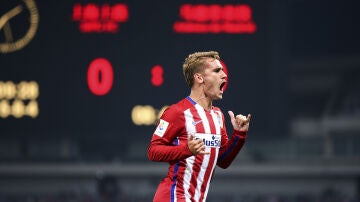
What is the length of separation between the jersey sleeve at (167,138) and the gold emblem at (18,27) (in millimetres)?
7909

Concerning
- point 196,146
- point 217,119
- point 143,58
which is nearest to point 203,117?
point 217,119

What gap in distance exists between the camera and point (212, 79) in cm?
535

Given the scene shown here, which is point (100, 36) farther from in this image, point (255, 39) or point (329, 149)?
point (329, 149)

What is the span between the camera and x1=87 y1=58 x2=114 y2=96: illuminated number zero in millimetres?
12617

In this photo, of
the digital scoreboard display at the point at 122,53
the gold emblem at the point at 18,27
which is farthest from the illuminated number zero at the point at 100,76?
the gold emblem at the point at 18,27

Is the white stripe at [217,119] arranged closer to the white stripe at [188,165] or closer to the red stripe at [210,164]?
the red stripe at [210,164]

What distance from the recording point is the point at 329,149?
17469mm

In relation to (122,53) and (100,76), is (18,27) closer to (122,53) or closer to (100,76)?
(100,76)

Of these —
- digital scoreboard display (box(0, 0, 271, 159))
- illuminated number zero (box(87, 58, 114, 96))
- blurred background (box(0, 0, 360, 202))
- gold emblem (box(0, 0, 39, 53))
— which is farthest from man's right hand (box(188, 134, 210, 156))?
gold emblem (box(0, 0, 39, 53))

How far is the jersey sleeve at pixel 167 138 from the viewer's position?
16.7 feet

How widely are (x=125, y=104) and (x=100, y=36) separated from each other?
112 cm

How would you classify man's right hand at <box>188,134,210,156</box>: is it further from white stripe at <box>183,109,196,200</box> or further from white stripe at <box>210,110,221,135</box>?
white stripe at <box>210,110,221,135</box>

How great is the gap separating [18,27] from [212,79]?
7976 millimetres

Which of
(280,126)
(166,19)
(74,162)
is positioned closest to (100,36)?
(166,19)
